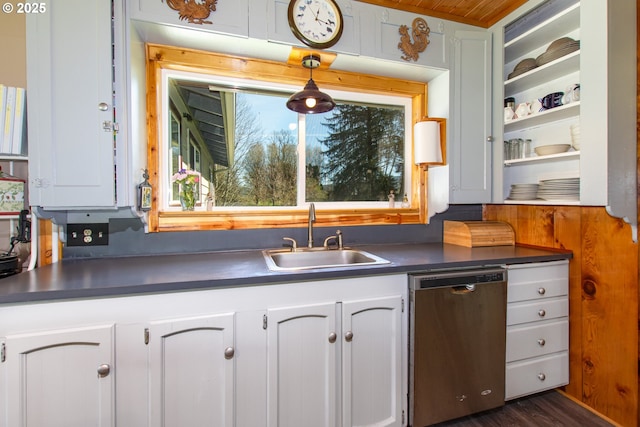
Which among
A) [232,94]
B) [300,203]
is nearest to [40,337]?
[300,203]

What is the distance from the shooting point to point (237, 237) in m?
1.92

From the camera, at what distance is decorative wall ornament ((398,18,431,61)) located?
1965mm

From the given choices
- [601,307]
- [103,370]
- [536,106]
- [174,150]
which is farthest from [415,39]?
[103,370]

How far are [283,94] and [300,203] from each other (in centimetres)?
77

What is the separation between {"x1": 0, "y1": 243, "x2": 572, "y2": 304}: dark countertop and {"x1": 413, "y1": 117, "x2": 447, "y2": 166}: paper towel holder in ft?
2.03

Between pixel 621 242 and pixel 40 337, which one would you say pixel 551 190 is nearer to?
pixel 621 242

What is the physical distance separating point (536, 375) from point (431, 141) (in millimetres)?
1550

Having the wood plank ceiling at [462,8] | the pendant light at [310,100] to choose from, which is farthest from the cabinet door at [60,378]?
the wood plank ceiling at [462,8]

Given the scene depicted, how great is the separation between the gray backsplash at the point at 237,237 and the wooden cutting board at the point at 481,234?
0.59 feet

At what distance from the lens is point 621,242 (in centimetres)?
161

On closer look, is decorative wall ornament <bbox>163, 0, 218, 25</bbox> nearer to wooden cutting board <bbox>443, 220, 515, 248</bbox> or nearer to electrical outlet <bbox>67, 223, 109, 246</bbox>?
electrical outlet <bbox>67, 223, 109, 246</bbox>

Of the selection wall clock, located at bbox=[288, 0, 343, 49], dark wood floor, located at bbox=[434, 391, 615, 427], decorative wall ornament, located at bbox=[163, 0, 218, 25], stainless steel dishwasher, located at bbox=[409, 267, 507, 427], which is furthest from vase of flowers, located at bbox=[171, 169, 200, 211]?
dark wood floor, located at bbox=[434, 391, 615, 427]

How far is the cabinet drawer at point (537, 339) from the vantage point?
1737 mm

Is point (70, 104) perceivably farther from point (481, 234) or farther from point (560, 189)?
point (560, 189)
